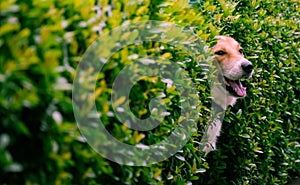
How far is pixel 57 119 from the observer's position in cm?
166

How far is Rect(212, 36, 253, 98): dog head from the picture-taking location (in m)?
4.20

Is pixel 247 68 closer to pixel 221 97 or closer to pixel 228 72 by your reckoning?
pixel 228 72

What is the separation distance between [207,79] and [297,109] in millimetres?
3104

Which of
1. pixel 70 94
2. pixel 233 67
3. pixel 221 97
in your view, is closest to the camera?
pixel 70 94

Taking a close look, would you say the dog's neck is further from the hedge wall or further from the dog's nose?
the dog's nose

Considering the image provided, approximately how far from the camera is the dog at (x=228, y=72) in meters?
3.98

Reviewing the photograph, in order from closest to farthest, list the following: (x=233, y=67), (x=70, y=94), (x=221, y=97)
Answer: (x=70, y=94) < (x=221, y=97) < (x=233, y=67)

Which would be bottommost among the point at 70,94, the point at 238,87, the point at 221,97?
the point at 238,87

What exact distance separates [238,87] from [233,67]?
0.23 metres

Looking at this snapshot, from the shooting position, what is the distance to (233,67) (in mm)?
4227

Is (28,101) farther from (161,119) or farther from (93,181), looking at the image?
(161,119)

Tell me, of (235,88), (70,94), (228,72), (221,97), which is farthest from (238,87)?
(70,94)

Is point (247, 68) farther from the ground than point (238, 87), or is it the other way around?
point (247, 68)

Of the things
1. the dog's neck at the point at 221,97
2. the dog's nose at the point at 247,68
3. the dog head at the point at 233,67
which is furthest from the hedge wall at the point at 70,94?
the dog's nose at the point at 247,68
